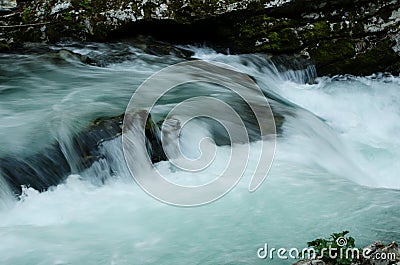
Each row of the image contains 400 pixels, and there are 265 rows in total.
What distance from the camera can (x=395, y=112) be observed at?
9.32m

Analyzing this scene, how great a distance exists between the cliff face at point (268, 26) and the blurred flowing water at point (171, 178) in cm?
88

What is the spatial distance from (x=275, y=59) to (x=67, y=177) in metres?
5.69

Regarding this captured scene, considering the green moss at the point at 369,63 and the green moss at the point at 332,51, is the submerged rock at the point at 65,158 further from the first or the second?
the green moss at the point at 369,63

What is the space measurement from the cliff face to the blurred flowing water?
2.90 feet

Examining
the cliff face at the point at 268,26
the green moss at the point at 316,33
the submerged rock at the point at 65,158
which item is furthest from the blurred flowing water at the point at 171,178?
the green moss at the point at 316,33

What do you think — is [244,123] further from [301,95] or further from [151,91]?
[301,95]

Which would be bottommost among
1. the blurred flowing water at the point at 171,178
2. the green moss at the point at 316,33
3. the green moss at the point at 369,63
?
the blurred flowing water at the point at 171,178

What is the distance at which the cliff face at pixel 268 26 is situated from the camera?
386 inches

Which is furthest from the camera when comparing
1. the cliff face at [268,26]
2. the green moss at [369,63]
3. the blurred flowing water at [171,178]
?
the green moss at [369,63]

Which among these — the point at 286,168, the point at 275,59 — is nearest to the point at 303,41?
the point at 275,59

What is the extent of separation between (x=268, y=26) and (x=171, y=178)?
5.31 meters

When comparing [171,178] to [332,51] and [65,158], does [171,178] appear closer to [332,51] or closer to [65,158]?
[65,158]

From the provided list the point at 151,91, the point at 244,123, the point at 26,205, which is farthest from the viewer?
the point at 151,91

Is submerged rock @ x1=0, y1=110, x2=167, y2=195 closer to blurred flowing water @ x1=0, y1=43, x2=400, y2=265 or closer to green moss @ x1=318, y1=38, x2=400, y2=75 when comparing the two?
blurred flowing water @ x1=0, y1=43, x2=400, y2=265
